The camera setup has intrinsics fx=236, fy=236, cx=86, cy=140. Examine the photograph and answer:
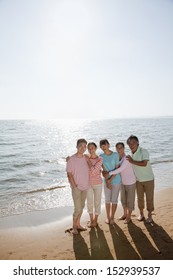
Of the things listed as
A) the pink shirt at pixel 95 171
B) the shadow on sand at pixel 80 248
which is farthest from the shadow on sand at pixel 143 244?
the pink shirt at pixel 95 171

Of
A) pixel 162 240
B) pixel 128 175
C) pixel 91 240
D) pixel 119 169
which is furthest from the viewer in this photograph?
pixel 128 175

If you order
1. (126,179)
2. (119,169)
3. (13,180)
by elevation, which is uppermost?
(119,169)

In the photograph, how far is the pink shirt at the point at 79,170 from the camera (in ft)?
17.6

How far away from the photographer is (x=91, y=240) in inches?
205

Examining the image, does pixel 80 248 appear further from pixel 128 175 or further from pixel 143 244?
pixel 128 175

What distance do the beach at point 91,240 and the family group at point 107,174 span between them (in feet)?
1.23

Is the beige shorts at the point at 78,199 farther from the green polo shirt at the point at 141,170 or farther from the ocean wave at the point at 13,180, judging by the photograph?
the ocean wave at the point at 13,180

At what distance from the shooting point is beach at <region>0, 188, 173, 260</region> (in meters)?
4.64

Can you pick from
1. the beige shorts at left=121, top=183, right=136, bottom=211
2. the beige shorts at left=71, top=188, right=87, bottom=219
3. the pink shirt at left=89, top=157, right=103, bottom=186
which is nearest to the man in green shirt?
the beige shorts at left=121, top=183, right=136, bottom=211

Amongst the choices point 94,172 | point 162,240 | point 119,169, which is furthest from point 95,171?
point 162,240

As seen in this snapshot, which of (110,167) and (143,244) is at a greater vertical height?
(110,167)

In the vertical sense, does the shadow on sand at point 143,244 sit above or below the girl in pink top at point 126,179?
below

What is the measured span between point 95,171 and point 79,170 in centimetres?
41
